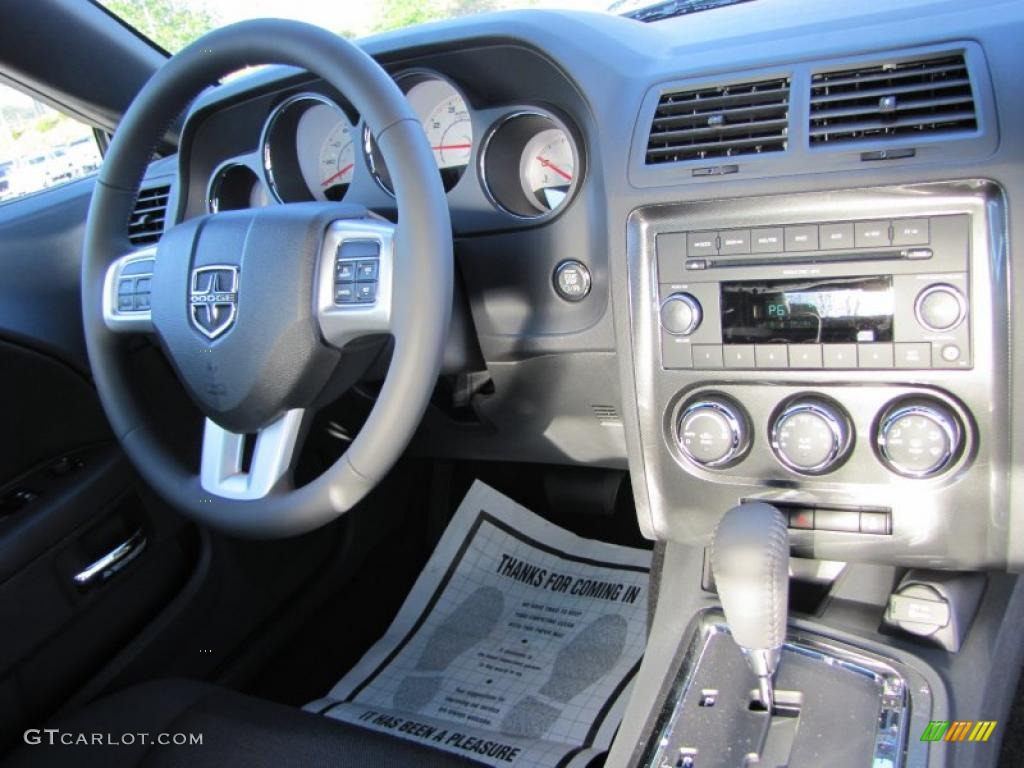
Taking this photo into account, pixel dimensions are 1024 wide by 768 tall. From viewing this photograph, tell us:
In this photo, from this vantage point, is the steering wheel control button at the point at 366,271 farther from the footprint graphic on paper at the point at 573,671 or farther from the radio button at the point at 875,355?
the footprint graphic on paper at the point at 573,671

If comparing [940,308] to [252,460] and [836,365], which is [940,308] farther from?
[252,460]

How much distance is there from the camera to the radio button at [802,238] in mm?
873

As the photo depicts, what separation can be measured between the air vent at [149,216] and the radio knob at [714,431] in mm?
950

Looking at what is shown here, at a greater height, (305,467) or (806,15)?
(806,15)

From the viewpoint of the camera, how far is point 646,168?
3.10 ft

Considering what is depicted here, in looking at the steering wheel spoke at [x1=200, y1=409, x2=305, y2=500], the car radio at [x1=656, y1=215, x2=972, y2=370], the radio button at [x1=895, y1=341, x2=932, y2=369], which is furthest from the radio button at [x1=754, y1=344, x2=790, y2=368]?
the steering wheel spoke at [x1=200, y1=409, x2=305, y2=500]

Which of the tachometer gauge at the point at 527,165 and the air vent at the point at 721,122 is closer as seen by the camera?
the air vent at the point at 721,122

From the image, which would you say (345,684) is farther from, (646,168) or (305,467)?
(646,168)

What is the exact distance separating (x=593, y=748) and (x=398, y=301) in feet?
2.44

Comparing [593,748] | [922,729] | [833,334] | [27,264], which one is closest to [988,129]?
[833,334]

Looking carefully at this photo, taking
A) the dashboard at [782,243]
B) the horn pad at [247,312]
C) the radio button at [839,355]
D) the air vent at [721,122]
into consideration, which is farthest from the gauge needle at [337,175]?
the radio button at [839,355]

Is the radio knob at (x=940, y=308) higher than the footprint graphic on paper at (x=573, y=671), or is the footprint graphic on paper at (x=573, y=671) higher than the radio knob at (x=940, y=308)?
the radio knob at (x=940, y=308)

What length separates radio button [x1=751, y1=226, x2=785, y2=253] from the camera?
35.0 inches

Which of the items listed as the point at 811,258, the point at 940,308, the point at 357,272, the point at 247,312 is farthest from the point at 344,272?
the point at 940,308
